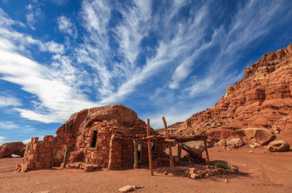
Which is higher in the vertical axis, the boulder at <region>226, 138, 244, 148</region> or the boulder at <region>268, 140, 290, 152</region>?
the boulder at <region>226, 138, 244, 148</region>

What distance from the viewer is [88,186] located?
9.60 metres

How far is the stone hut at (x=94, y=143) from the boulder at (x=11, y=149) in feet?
54.8

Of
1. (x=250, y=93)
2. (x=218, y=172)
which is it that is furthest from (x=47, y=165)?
(x=250, y=93)

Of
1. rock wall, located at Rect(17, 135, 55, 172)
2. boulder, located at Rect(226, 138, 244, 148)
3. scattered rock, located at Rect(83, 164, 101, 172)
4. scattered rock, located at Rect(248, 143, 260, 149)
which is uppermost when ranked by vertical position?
boulder, located at Rect(226, 138, 244, 148)

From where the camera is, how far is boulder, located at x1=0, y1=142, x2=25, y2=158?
1216 inches

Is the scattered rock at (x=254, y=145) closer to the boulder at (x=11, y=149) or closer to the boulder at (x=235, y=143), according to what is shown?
the boulder at (x=235, y=143)

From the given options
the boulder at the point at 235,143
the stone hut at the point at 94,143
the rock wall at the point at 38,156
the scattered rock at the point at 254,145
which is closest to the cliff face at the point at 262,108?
the scattered rock at the point at 254,145

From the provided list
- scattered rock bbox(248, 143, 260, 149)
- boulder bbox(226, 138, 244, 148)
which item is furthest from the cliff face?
boulder bbox(226, 138, 244, 148)

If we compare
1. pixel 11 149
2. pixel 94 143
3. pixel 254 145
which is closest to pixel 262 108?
pixel 254 145

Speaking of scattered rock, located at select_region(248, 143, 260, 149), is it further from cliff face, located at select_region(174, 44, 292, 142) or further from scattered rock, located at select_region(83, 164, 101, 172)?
scattered rock, located at select_region(83, 164, 101, 172)

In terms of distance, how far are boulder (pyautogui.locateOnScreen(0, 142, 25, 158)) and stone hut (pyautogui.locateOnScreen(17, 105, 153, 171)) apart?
1670 cm

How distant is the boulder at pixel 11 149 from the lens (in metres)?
30.9

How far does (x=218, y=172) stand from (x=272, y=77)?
45.2m

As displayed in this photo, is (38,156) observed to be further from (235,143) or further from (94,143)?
(235,143)
